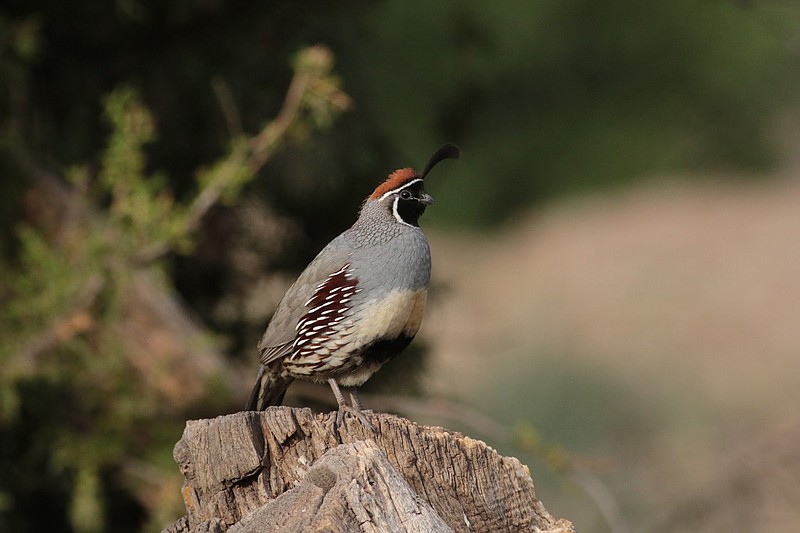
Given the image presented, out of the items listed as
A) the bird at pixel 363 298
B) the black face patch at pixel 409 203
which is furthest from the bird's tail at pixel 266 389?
the black face patch at pixel 409 203

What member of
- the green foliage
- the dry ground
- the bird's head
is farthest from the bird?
the dry ground

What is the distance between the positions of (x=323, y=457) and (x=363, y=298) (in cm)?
115

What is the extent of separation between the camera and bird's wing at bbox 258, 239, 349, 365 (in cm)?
379

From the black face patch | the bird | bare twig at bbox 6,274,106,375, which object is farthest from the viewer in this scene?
bare twig at bbox 6,274,106,375

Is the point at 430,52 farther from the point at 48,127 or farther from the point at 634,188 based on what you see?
the point at 634,188

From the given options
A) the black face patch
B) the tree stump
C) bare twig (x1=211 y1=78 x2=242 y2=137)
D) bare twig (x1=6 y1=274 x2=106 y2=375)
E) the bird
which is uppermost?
bare twig (x1=211 y1=78 x2=242 y2=137)

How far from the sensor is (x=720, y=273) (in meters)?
16.7

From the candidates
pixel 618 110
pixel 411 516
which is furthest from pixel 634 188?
pixel 411 516

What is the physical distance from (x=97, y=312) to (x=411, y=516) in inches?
112

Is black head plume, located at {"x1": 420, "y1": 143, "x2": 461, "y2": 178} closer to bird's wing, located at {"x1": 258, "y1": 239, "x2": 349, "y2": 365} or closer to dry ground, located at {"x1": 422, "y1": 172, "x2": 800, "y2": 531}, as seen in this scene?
bird's wing, located at {"x1": 258, "y1": 239, "x2": 349, "y2": 365}

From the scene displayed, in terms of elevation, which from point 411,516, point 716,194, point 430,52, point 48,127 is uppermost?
point 716,194

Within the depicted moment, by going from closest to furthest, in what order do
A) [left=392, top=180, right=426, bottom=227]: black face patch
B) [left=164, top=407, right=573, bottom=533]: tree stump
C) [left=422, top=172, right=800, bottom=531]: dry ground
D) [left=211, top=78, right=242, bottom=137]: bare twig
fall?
1. [left=164, top=407, right=573, bottom=533]: tree stump
2. [left=392, top=180, right=426, bottom=227]: black face patch
3. [left=211, top=78, right=242, bottom=137]: bare twig
4. [left=422, top=172, right=800, bottom=531]: dry ground

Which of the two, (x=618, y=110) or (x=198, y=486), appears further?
(x=618, y=110)

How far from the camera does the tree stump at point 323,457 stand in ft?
8.85
